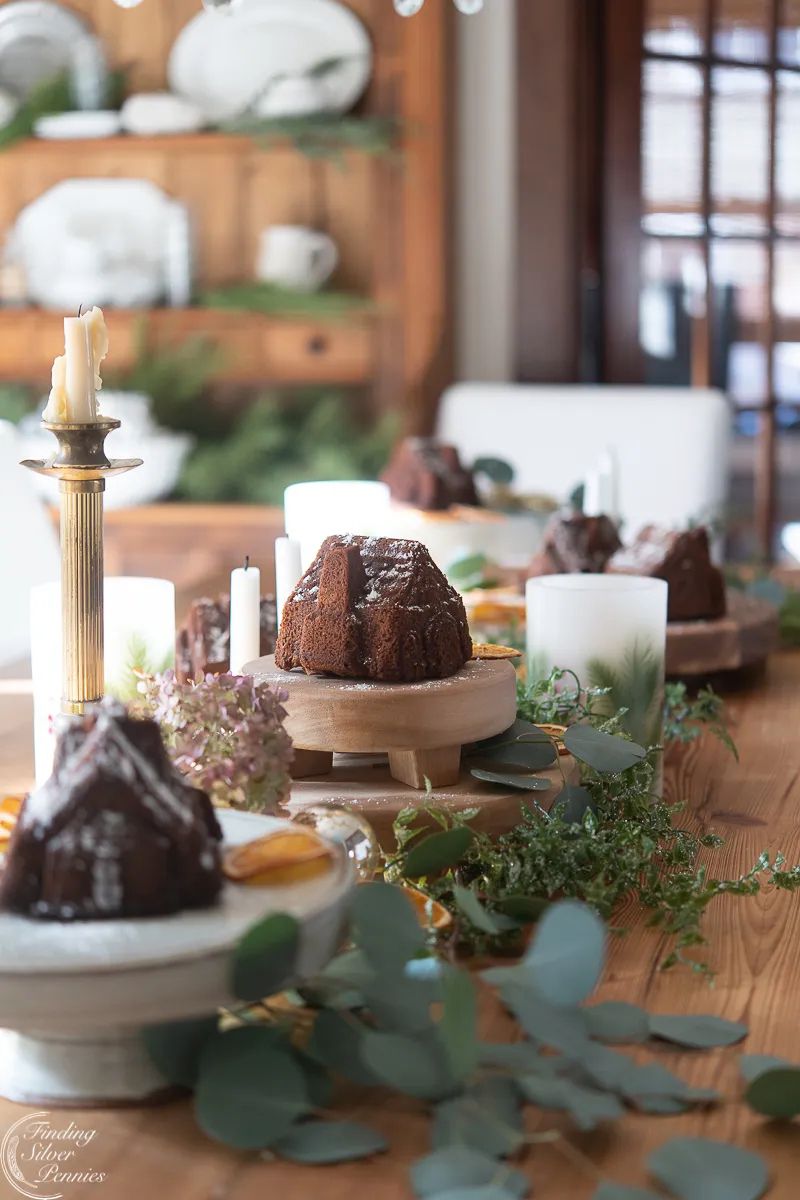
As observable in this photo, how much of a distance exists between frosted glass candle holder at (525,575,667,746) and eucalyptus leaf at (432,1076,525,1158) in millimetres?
500

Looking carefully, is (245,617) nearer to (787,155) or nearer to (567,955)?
(567,955)

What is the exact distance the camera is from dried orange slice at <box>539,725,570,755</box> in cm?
100

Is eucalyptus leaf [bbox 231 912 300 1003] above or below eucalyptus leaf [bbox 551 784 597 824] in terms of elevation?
above

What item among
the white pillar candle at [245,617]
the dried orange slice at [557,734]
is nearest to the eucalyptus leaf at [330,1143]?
the dried orange slice at [557,734]

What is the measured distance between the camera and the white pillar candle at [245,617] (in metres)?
1.09

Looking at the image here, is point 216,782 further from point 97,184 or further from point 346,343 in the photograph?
point 97,184

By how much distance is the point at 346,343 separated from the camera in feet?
11.1

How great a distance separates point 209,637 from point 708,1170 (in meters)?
0.75

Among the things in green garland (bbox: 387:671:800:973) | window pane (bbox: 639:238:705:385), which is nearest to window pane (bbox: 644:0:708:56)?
window pane (bbox: 639:238:705:385)

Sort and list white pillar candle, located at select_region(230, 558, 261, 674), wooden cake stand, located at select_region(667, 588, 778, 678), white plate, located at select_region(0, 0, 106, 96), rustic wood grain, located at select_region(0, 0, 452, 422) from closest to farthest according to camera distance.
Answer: white pillar candle, located at select_region(230, 558, 261, 674)
wooden cake stand, located at select_region(667, 588, 778, 678)
rustic wood grain, located at select_region(0, 0, 452, 422)
white plate, located at select_region(0, 0, 106, 96)

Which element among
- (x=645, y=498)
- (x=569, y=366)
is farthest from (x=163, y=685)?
(x=569, y=366)

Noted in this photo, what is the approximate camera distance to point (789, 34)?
3.58 meters

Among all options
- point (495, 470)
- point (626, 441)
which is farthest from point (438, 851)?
point (626, 441)

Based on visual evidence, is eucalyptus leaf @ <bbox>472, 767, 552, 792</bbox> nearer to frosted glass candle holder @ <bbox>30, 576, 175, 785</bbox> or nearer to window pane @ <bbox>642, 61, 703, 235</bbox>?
frosted glass candle holder @ <bbox>30, 576, 175, 785</bbox>
